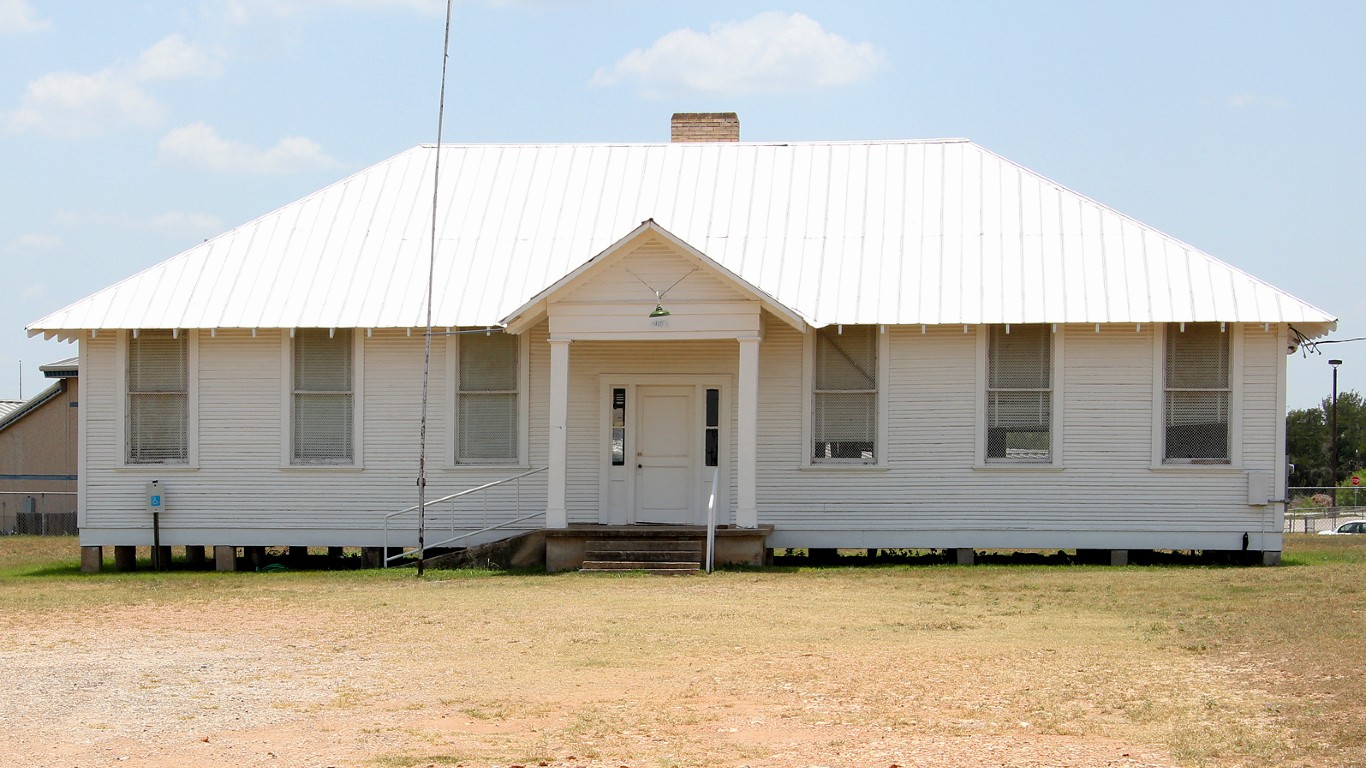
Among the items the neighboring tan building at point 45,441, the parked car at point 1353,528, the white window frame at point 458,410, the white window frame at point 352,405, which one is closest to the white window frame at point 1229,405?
the white window frame at point 458,410

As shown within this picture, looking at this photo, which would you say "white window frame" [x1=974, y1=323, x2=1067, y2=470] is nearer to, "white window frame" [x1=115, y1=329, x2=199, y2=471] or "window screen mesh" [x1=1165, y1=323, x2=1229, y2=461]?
"window screen mesh" [x1=1165, y1=323, x2=1229, y2=461]

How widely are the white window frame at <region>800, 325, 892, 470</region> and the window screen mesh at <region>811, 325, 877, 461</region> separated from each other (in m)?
0.05

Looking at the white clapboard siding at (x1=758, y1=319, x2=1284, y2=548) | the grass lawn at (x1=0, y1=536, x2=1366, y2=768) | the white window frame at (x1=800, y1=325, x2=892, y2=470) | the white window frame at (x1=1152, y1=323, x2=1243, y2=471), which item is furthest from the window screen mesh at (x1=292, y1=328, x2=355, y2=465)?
the white window frame at (x1=1152, y1=323, x2=1243, y2=471)

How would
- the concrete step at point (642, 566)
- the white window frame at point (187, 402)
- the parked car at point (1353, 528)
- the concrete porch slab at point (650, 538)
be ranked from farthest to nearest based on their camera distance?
the parked car at point (1353, 528) < the white window frame at point (187, 402) < the concrete porch slab at point (650, 538) < the concrete step at point (642, 566)

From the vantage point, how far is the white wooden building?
2117 centimetres

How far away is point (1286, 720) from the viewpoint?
30.6 ft

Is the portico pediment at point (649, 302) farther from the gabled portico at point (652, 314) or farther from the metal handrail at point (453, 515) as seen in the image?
the metal handrail at point (453, 515)

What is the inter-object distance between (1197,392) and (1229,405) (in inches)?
18.2

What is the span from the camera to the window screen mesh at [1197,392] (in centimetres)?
2127

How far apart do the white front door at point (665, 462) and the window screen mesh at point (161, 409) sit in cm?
655

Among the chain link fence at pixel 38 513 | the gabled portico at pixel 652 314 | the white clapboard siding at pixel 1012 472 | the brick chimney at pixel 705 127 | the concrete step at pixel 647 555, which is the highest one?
the brick chimney at pixel 705 127

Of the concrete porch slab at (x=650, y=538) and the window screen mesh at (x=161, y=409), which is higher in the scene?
the window screen mesh at (x=161, y=409)

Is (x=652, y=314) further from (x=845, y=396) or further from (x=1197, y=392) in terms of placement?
(x=1197, y=392)

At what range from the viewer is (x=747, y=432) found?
20406 millimetres
